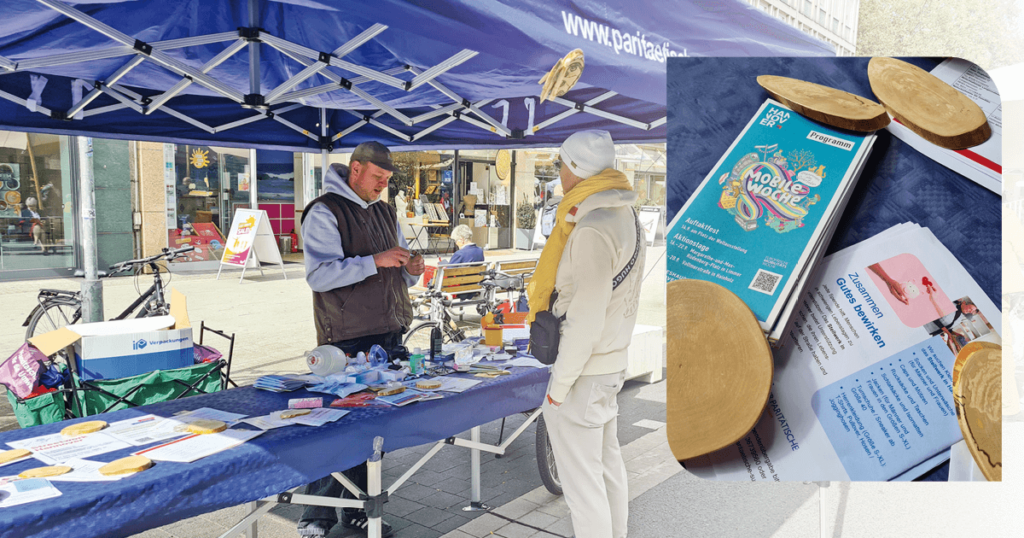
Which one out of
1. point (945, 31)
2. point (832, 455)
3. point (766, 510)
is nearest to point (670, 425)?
point (832, 455)

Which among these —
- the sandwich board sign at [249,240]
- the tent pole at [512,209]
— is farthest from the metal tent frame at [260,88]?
the tent pole at [512,209]

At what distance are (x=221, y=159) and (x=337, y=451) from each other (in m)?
12.1

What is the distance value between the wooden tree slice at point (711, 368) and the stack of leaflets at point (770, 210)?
0.04 metres

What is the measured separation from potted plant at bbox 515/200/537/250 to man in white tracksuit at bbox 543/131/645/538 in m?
15.0

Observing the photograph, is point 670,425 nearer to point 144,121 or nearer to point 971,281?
point 971,281

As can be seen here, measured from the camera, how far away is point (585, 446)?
256 centimetres

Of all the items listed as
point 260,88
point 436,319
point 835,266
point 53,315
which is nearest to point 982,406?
point 835,266

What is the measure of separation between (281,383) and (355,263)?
2.36 feet

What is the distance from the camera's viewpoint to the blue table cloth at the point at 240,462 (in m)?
1.71

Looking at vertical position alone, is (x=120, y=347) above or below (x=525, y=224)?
below

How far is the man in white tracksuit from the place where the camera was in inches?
97.7

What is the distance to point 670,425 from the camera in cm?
212

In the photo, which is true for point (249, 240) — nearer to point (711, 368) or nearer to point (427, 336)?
point (427, 336)

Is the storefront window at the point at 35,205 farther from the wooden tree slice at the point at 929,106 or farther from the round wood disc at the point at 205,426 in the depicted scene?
the wooden tree slice at the point at 929,106
